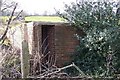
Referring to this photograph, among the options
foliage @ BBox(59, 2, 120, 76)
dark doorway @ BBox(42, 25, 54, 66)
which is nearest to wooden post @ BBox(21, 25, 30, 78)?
foliage @ BBox(59, 2, 120, 76)

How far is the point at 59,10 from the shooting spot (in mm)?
10836

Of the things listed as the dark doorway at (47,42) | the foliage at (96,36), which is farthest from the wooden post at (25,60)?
the dark doorway at (47,42)

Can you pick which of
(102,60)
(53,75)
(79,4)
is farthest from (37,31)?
(53,75)

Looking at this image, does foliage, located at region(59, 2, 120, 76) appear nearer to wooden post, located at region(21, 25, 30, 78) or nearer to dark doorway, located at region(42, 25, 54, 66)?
dark doorway, located at region(42, 25, 54, 66)

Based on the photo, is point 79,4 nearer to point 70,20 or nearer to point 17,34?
point 70,20

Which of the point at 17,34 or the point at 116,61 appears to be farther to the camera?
the point at 17,34

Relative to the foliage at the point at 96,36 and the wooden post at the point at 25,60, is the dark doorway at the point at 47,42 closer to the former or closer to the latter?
the foliage at the point at 96,36

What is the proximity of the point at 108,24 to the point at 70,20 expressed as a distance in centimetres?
137

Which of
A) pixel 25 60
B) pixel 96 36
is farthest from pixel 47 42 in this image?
pixel 25 60

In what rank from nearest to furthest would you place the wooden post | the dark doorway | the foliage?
the wooden post → the foliage → the dark doorway

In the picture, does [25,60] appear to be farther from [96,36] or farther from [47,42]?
[47,42]

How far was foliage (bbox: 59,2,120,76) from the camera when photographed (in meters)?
9.91

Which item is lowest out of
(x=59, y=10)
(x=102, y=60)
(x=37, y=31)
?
(x=102, y=60)

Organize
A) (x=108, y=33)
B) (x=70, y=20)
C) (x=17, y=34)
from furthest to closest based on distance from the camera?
1. (x=17, y=34)
2. (x=70, y=20)
3. (x=108, y=33)
